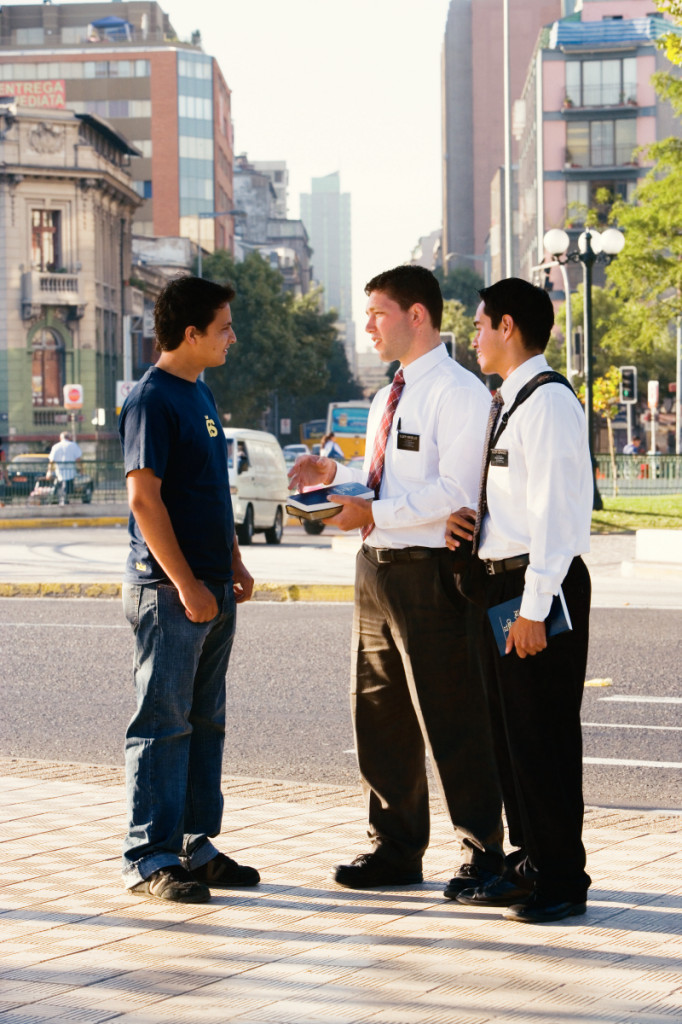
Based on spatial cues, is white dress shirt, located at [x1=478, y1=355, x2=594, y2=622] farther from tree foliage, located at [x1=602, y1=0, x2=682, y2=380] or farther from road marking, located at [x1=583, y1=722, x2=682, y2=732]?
tree foliage, located at [x1=602, y1=0, x2=682, y2=380]

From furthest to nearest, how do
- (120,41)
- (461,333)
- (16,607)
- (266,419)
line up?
(266,419) → (120,41) → (461,333) → (16,607)

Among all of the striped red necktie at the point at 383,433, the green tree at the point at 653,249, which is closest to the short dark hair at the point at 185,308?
the striped red necktie at the point at 383,433

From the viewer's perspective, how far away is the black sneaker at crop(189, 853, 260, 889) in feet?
16.8

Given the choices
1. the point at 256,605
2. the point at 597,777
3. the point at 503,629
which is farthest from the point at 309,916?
the point at 256,605

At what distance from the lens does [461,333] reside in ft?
259

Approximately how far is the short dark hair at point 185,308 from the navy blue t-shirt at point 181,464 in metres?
0.13

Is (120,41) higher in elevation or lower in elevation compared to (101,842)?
higher

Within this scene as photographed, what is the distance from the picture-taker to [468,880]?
4934 mm

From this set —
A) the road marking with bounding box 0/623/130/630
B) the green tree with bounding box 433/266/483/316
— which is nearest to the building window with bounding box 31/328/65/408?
the road marking with bounding box 0/623/130/630

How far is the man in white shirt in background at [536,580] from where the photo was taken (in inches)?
179

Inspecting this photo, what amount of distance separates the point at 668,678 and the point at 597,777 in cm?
306

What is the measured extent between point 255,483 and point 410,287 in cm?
2013

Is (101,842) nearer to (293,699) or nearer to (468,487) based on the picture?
(468,487)

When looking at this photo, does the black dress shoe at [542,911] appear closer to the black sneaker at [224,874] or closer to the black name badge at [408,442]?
the black sneaker at [224,874]
